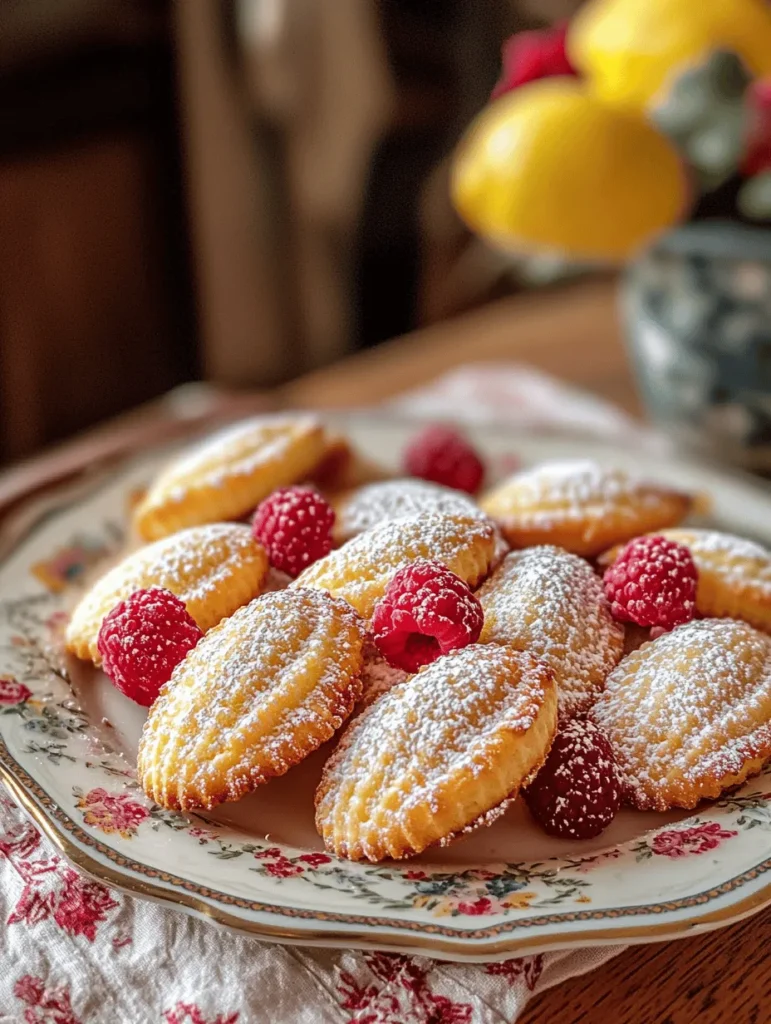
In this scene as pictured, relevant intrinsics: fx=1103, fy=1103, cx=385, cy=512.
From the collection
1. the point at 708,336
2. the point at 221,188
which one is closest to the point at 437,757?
the point at 708,336

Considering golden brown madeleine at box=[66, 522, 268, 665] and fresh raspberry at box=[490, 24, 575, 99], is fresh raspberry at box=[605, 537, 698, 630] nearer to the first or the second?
golden brown madeleine at box=[66, 522, 268, 665]

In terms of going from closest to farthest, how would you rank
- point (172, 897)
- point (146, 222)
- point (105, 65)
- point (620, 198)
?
point (172, 897) < point (620, 198) < point (105, 65) < point (146, 222)

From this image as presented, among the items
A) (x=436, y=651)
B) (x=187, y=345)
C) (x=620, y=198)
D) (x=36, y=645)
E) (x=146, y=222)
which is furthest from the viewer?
(x=187, y=345)

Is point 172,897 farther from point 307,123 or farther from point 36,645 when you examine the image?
point 307,123

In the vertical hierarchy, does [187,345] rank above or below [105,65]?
below

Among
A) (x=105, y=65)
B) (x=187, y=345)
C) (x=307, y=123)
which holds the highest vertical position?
(x=105, y=65)

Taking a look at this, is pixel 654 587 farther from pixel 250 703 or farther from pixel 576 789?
pixel 250 703

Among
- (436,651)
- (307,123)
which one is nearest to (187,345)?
(307,123)
